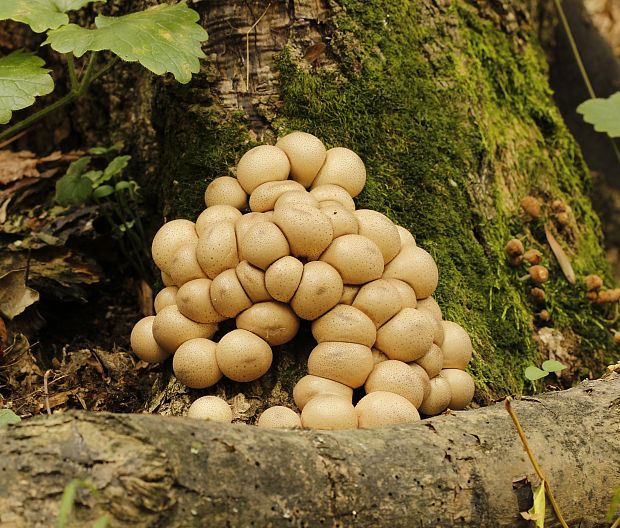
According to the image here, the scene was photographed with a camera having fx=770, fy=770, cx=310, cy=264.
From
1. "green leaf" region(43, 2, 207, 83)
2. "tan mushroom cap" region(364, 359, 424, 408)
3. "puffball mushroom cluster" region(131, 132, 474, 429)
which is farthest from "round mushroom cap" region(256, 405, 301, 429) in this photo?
"green leaf" region(43, 2, 207, 83)

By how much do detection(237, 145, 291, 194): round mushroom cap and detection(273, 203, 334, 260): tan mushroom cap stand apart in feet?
1.07

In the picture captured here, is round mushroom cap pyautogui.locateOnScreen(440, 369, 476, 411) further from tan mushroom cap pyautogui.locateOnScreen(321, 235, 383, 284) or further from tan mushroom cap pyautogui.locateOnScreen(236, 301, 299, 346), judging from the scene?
tan mushroom cap pyautogui.locateOnScreen(236, 301, 299, 346)

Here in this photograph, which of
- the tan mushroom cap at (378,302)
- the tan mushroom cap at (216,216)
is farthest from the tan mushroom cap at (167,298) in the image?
the tan mushroom cap at (378,302)

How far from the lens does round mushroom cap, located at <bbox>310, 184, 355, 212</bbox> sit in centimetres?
293

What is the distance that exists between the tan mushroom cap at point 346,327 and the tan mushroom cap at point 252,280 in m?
0.22

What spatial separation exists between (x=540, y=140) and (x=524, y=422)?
2.45 m

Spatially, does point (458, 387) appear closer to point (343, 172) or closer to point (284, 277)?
point (284, 277)

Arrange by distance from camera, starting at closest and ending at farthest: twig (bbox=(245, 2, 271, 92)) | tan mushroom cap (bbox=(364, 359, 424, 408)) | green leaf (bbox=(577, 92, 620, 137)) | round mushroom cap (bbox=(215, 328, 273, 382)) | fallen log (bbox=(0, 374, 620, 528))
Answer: fallen log (bbox=(0, 374, 620, 528)) < tan mushroom cap (bbox=(364, 359, 424, 408)) < round mushroom cap (bbox=(215, 328, 273, 382)) < twig (bbox=(245, 2, 271, 92)) < green leaf (bbox=(577, 92, 620, 137))

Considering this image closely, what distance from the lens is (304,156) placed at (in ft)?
9.84

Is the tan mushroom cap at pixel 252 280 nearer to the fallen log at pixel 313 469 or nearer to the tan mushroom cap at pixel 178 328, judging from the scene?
the tan mushroom cap at pixel 178 328

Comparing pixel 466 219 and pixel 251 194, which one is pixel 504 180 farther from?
pixel 251 194

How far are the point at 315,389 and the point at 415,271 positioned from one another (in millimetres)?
604

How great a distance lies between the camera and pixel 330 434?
6.87ft

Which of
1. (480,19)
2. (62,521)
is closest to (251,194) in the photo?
(62,521)
